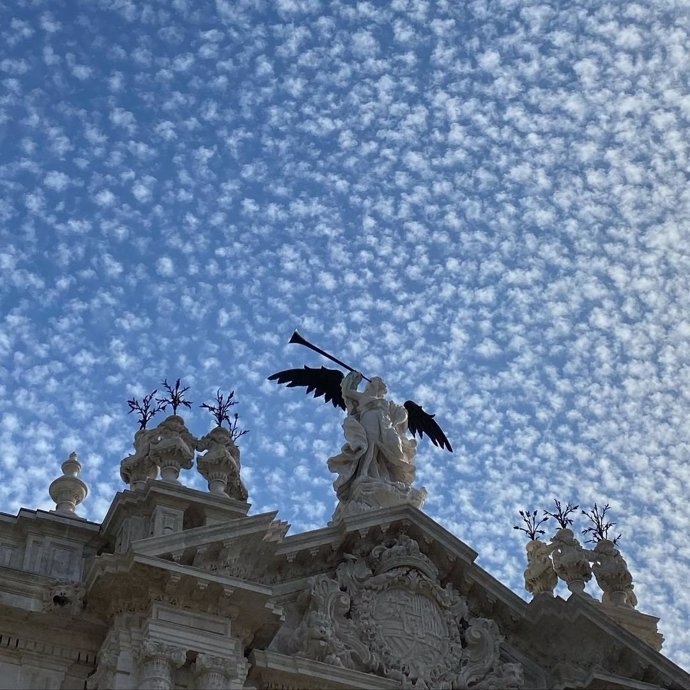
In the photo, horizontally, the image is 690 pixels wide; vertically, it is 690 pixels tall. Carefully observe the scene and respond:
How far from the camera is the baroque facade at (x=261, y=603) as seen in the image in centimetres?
1961

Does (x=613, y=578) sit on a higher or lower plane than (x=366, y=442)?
lower

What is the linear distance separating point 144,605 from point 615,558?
8.96 metres

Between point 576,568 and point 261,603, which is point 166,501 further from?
point 576,568

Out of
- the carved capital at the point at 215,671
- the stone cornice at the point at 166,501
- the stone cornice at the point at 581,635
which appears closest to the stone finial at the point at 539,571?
the stone cornice at the point at 581,635

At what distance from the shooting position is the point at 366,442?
80.6 feet

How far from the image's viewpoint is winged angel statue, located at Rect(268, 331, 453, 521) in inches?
933

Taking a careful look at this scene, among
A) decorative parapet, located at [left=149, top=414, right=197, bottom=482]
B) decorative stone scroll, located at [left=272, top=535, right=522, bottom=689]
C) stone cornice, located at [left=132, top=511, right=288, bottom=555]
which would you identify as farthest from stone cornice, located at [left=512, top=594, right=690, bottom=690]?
decorative parapet, located at [left=149, top=414, right=197, bottom=482]

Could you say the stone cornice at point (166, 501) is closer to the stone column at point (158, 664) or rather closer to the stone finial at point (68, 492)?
the stone finial at point (68, 492)

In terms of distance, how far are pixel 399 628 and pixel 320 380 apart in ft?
21.4

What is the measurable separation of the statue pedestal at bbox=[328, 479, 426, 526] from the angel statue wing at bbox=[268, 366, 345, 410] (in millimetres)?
3211

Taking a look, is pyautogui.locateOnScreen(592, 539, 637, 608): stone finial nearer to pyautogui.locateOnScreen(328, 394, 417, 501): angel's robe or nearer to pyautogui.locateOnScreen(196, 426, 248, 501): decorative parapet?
pyautogui.locateOnScreen(328, 394, 417, 501): angel's robe

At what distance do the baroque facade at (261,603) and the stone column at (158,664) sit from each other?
21mm

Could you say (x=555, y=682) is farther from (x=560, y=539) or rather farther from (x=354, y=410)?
(x=354, y=410)

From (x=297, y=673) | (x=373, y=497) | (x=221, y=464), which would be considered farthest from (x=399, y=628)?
(x=221, y=464)
